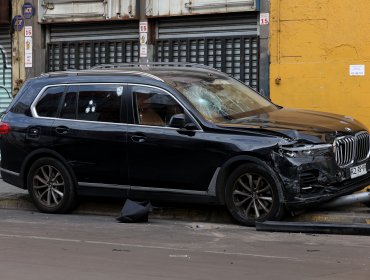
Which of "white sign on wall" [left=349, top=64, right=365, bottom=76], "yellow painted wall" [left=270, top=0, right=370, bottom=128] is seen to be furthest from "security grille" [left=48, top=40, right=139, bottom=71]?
"white sign on wall" [left=349, top=64, right=365, bottom=76]

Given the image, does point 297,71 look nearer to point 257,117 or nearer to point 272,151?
point 257,117

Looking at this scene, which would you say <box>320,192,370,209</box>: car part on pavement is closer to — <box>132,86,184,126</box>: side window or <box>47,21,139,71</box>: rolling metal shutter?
<box>132,86,184,126</box>: side window

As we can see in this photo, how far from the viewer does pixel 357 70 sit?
42.5 ft

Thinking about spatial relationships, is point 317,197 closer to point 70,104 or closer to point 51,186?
point 70,104

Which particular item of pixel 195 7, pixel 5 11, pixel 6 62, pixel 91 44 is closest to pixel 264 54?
pixel 195 7

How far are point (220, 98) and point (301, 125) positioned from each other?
1335 mm

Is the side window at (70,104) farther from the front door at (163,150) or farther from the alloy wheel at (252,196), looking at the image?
the alloy wheel at (252,196)

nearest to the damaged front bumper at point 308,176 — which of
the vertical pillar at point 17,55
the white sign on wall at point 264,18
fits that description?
the white sign on wall at point 264,18

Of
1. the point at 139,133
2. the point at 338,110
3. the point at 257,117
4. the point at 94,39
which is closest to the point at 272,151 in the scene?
the point at 257,117

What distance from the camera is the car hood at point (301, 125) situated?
8445 mm

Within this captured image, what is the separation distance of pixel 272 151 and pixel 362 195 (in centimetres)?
134

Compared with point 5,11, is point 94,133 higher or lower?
lower

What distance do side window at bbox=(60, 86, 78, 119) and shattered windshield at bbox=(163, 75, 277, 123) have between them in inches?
58.8

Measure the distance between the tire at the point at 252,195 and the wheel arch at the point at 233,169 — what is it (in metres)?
0.04
